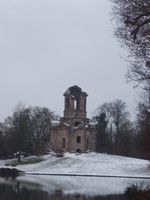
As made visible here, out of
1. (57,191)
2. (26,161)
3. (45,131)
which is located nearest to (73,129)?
(45,131)

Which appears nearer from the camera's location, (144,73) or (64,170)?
(144,73)

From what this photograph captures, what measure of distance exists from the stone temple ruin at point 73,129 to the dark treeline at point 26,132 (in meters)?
4.06

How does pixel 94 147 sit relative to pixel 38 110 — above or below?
below

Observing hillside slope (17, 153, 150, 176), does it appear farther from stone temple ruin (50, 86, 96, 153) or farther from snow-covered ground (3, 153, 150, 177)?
stone temple ruin (50, 86, 96, 153)

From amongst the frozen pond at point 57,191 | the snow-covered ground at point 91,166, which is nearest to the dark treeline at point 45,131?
the snow-covered ground at point 91,166

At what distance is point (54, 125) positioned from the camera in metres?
105

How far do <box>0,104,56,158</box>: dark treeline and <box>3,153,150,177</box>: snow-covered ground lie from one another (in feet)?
23.0

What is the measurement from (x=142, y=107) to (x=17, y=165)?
59433mm

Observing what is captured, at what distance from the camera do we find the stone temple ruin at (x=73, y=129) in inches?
4055

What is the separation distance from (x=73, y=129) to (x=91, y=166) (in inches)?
888

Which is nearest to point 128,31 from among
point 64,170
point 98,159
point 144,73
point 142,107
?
point 144,73

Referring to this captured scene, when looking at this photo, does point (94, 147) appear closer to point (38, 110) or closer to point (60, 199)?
point (38, 110)

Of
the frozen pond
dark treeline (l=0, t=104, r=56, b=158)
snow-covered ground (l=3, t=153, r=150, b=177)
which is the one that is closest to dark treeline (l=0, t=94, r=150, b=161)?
dark treeline (l=0, t=104, r=56, b=158)

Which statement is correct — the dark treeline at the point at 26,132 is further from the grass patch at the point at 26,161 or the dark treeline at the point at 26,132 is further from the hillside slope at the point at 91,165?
the hillside slope at the point at 91,165
